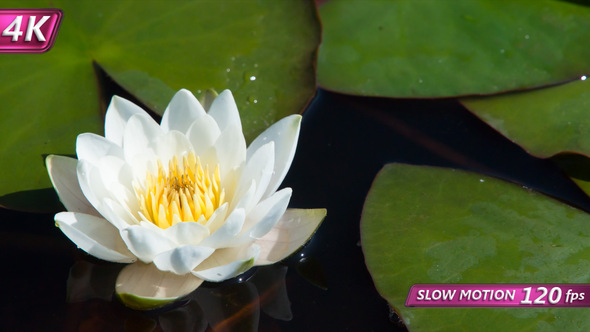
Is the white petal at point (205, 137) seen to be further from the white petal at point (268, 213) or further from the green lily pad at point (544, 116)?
the green lily pad at point (544, 116)

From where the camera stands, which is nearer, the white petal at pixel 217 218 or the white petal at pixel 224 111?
the white petal at pixel 217 218

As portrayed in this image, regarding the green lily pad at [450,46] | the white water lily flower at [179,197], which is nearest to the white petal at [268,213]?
the white water lily flower at [179,197]

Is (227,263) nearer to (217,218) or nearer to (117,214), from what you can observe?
(217,218)

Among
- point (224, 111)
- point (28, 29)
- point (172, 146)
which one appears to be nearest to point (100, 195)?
point (172, 146)

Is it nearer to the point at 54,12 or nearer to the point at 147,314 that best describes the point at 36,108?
the point at 54,12

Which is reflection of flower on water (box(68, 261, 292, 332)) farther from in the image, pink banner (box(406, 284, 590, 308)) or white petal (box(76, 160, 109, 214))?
pink banner (box(406, 284, 590, 308))

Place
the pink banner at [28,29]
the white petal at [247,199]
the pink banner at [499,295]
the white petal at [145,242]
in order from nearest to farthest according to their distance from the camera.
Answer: the white petal at [145,242] → the white petal at [247,199] → the pink banner at [499,295] → the pink banner at [28,29]

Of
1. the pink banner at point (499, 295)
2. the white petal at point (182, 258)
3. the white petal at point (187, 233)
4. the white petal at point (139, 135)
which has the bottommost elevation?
the pink banner at point (499, 295)
